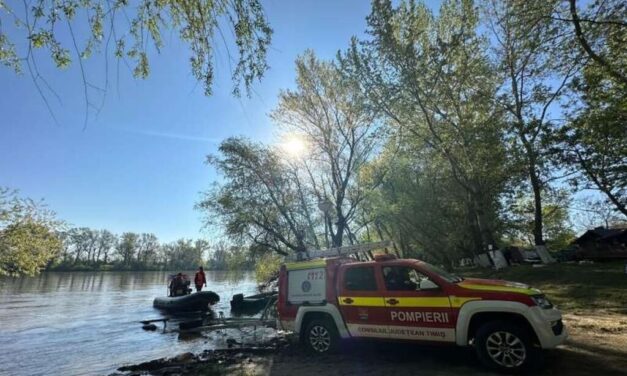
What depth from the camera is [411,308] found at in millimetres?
7109

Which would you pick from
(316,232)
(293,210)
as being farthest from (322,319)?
(316,232)

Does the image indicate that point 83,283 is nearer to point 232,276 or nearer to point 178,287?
point 232,276

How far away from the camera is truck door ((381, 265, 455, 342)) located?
6730mm

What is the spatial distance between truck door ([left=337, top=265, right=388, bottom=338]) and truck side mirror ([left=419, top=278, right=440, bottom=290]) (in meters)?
0.93

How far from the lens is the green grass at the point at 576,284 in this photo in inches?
479

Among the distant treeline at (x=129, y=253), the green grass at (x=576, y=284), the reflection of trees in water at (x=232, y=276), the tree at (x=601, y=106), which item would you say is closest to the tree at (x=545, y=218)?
the tree at (x=601, y=106)

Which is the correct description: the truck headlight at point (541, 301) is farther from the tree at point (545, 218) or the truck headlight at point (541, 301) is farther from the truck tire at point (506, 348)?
the tree at point (545, 218)

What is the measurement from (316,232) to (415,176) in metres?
10.5

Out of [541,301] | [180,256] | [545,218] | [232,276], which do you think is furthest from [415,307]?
[180,256]

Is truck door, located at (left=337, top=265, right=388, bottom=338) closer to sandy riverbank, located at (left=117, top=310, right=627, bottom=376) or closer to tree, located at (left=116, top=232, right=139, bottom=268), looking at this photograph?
sandy riverbank, located at (left=117, top=310, right=627, bottom=376)

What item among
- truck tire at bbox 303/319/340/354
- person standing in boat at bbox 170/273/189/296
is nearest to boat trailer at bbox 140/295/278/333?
truck tire at bbox 303/319/340/354

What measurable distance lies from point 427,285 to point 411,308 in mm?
573

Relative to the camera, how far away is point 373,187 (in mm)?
27672

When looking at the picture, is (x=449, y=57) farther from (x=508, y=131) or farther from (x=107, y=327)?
(x=107, y=327)
